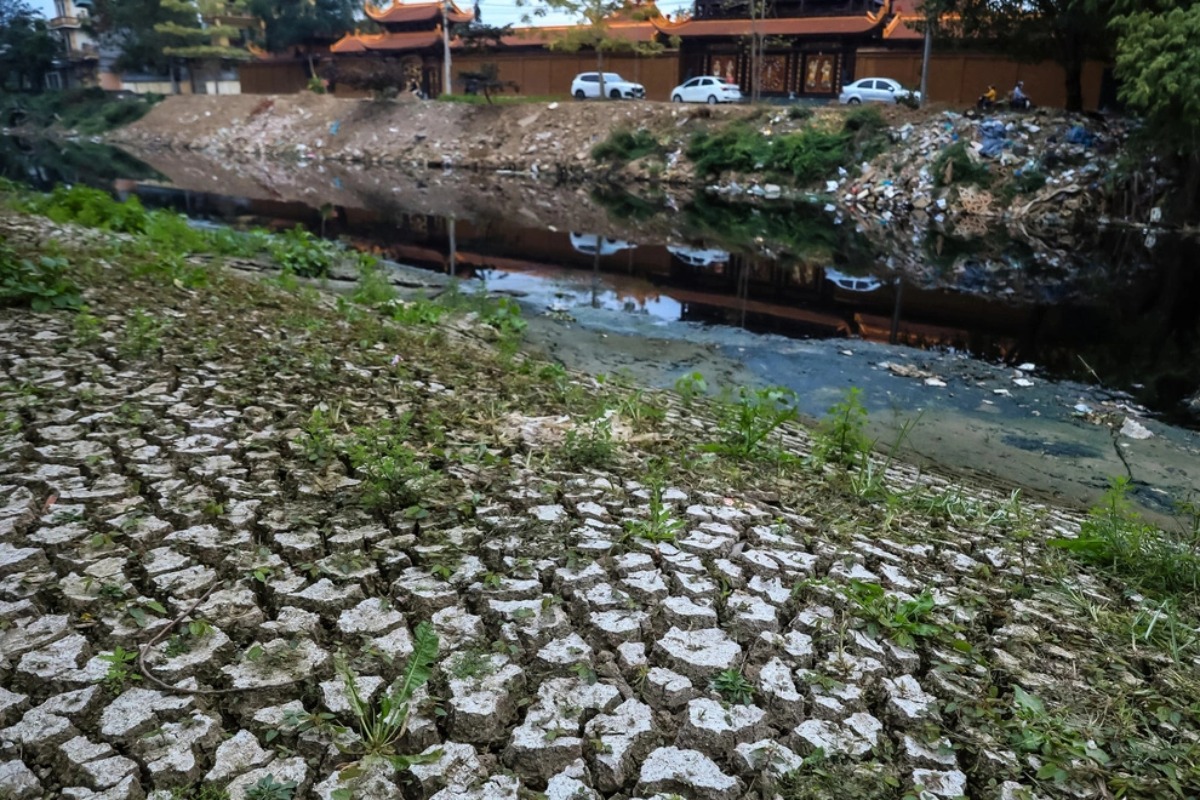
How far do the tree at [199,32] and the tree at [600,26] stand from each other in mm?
16242

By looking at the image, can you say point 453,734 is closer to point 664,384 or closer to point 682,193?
point 664,384

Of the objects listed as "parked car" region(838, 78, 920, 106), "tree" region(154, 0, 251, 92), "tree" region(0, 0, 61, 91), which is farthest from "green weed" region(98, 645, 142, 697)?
"tree" region(0, 0, 61, 91)

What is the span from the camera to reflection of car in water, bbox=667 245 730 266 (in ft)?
42.7

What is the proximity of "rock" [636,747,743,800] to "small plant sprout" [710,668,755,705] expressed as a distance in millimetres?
234

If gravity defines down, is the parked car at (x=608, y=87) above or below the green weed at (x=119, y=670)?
above

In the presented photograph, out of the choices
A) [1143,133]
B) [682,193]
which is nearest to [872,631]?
[1143,133]

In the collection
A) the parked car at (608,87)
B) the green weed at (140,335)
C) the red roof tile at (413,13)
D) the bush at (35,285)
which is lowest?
the green weed at (140,335)

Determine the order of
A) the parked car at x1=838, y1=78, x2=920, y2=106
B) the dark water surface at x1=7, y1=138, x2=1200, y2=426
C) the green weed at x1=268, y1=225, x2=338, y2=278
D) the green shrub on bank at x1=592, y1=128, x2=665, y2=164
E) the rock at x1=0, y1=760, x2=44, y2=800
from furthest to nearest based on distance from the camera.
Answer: the parked car at x1=838, y1=78, x2=920, y2=106
the green shrub on bank at x1=592, y1=128, x2=665, y2=164
the dark water surface at x1=7, y1=138, x2=1200, y2=426
the green weed at x1=268, y1=225, x2=338, y2=278
the rock at x1=0, y1=760, x2=44, y2=800

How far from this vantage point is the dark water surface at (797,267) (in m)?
9.09

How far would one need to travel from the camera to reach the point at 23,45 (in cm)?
4219

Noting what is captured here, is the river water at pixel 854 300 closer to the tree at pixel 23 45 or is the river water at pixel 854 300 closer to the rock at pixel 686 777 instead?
the rock at pixel 686 777

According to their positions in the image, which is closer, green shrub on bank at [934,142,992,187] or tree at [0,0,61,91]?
green shrub on bank at [934,142,992,187]

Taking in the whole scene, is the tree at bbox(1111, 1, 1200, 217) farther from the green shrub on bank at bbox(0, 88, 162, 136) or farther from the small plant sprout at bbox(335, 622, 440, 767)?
the green shrub on bank at bbox(0, 88, 162, 136)

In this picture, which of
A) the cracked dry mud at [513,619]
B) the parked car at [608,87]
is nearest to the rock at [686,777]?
the cracked dry mud at [513,619]
